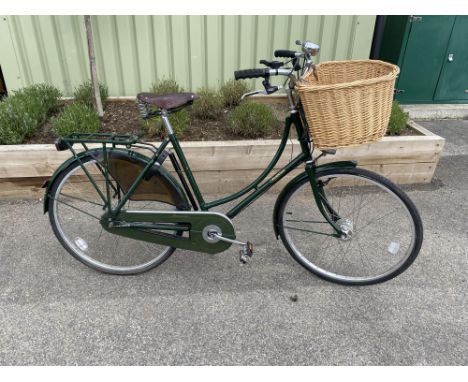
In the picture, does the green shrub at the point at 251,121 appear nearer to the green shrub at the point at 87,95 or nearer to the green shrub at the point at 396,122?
the green shrub at the point at 396,122

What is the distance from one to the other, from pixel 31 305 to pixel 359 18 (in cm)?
447

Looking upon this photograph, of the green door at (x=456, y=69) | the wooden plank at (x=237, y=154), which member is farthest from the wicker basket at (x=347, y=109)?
the green door at (x=456, y=69)

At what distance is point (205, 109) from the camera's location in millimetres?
3744

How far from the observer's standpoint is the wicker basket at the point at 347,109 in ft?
5.73


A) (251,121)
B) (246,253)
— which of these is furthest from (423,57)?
(246,253)

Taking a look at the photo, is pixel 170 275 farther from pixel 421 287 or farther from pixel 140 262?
pixel 421 287

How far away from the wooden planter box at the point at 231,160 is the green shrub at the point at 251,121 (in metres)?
0.25

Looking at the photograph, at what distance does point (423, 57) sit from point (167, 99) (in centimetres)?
402

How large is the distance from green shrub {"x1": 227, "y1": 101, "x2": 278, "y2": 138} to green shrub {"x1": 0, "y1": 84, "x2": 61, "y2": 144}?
1.77 metres

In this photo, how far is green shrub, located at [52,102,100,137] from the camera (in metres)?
3.20

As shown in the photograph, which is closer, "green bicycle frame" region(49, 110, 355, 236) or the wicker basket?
the wicker basket

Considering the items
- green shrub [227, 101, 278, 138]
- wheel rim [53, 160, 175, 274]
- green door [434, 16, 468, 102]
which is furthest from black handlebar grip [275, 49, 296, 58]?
green door [434, 16, 468, 102]

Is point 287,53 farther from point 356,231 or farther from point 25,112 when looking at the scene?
point 25,112

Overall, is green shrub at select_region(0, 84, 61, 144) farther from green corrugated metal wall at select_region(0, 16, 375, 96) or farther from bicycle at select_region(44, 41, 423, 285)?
bicycle at select_region(44, 41, 423, 285)
